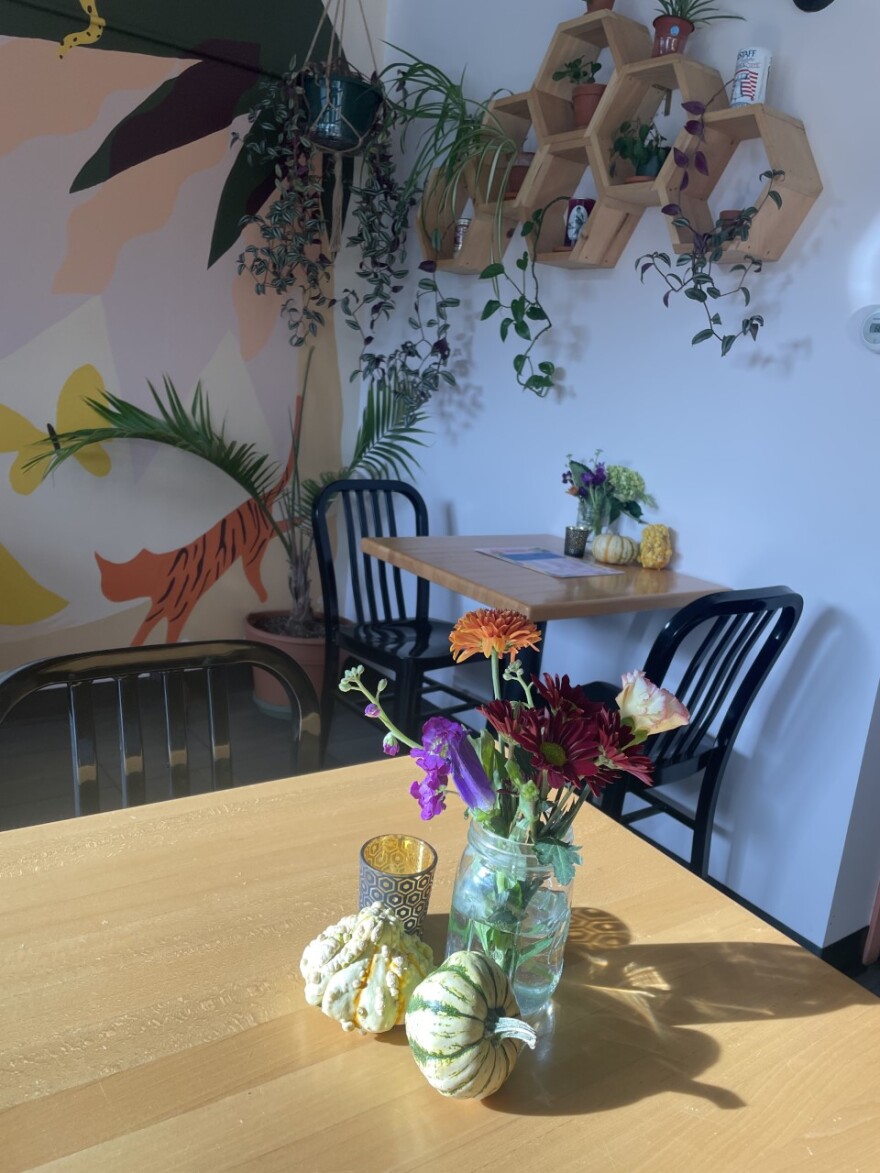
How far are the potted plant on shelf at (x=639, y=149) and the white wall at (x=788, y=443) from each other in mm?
161

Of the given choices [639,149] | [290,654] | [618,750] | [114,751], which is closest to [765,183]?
[639,149]

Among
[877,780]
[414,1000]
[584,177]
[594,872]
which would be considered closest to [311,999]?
[414,1000]

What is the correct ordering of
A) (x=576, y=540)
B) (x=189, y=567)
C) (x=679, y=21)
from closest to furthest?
(x=679, y=21) → (x=576, y=540) → (x=189, y=567)

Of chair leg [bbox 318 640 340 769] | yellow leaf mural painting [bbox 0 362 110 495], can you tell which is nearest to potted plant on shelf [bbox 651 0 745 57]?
chair leg [bbox 318 640 340 769]

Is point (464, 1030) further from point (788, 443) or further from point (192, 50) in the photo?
point (192, 50)

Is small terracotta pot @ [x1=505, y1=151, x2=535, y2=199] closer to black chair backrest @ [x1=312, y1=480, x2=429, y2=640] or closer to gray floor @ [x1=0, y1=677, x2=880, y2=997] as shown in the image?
black chair backrest @ [x1=312, y1=480, x2=429, y2=640]

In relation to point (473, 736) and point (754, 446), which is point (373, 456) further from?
point (473, 736)

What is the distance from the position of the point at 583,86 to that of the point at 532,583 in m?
1.41

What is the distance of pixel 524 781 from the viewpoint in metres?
0.76

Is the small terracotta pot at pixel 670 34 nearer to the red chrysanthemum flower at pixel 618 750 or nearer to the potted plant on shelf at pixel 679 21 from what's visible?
the potted plant on shelf at pixel 679 21

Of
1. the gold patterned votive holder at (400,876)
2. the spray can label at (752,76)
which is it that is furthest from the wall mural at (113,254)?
the gold patterned votive holder at (400,876)

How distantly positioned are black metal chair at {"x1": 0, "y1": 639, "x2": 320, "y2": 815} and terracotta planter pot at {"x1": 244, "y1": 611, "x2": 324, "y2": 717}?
2041 millimetres

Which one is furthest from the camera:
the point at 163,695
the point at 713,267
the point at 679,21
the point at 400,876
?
the point at 713,267

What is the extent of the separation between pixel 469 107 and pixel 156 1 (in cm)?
107
